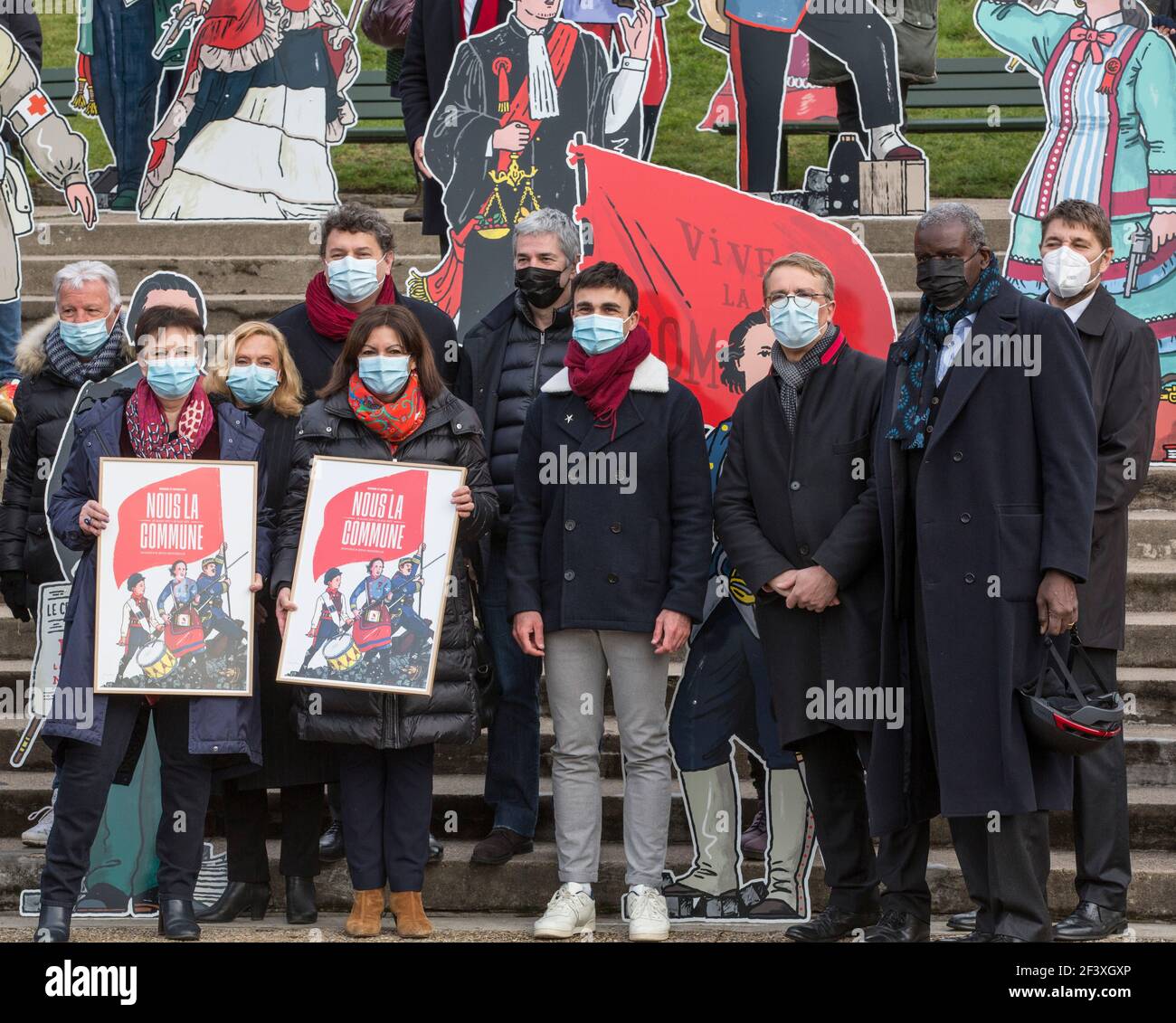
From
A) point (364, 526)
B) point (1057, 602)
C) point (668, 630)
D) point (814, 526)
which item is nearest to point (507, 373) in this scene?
point (364, 526)

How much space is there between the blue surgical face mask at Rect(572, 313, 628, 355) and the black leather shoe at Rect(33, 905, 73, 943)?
257 centimetres

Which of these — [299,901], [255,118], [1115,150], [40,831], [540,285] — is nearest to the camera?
[299,901]

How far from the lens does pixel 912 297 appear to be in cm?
933

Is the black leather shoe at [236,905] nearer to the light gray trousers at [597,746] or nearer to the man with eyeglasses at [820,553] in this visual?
the light gray trousers at [597,746]

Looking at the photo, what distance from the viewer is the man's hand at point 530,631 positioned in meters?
6.30

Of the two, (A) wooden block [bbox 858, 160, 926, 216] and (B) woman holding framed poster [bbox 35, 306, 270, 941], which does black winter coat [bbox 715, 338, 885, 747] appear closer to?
(B) woman holding framed poster [bbox 35, 306, 270, 941]

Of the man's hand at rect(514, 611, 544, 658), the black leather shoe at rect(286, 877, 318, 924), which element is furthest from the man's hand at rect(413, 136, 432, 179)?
the black leather shoe at rect(286, 877, 318, 924)

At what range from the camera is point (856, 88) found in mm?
9289

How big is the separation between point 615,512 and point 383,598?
0.84 meters

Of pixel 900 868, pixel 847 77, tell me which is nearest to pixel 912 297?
pixel 847 77

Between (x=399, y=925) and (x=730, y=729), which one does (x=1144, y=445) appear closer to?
(x=730, y=729)

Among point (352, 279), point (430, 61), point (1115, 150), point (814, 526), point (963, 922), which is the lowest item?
point (963, 922)

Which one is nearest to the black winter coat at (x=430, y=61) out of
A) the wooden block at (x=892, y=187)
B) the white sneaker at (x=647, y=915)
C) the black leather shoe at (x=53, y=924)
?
the wooden block at (x=892, y=187)

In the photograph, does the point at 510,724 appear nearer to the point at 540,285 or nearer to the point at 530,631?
the point at 530,631
